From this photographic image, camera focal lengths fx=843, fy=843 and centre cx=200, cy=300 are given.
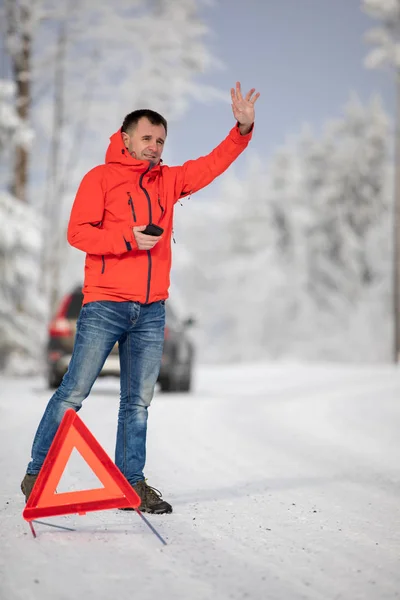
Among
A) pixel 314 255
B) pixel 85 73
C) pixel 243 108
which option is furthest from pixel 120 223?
pixel 314 255

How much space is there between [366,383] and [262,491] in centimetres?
1069

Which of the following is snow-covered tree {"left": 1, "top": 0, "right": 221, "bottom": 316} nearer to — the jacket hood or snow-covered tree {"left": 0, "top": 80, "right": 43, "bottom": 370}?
snow-covered tree {"left": 0, "top": 80, "right": 43, "bottom": 370}

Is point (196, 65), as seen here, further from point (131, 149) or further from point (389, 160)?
point (389, 160)

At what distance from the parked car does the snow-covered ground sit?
2932 mm

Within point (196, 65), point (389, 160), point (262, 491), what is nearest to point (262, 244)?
point (389, 160)

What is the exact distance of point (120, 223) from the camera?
4.46 meters

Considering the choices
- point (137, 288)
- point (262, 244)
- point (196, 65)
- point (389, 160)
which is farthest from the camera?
point (262, 244)

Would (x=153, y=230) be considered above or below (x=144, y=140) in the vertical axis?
below

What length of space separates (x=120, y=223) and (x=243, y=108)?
3.10 feet

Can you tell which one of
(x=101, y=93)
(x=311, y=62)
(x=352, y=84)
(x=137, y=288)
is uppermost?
(x=311, y=62)

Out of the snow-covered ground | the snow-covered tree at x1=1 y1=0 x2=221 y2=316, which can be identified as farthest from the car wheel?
the snow-covered tree at x1=1 y1=0 x2=221 y2=316

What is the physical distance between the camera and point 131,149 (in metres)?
4.61

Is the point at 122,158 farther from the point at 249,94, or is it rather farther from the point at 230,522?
the point at 230,522

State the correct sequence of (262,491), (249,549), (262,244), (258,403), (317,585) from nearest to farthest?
(317,585) → (249,549) → (262,491) → (258,403) → (262,244)
